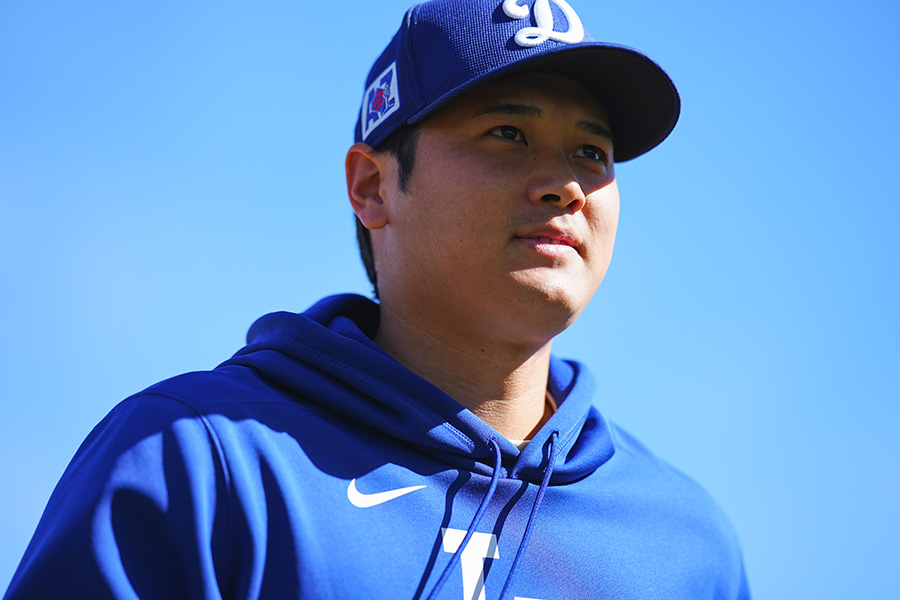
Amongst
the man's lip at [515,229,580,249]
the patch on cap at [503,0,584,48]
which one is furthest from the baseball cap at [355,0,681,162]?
the man's lip at [515,229,580,249]

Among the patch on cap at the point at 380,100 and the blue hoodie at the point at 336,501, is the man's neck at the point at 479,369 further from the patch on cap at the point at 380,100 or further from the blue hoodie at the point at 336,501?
the patch on cap at the point at 380,100

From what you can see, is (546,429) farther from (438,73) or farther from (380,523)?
(438,73)

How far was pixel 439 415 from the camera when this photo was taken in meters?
2.05

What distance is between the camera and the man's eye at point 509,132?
2.22m

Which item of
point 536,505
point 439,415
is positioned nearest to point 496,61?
point 439,415

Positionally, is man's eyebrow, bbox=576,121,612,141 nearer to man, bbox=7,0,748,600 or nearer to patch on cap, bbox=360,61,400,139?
man, bbox=7,0,748,600

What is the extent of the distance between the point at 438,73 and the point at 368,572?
128cm

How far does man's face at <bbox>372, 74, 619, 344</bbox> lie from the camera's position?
83.5 inches

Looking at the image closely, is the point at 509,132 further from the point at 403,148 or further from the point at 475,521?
the point at 475,521

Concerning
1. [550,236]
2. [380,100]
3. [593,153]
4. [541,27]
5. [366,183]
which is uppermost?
[541,27]

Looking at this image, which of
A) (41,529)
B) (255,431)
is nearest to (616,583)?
(255,431)

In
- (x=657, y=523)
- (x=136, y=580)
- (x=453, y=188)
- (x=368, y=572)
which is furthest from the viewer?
(x=657, y=523)

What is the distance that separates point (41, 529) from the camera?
168cm

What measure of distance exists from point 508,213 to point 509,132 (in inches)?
10.0
